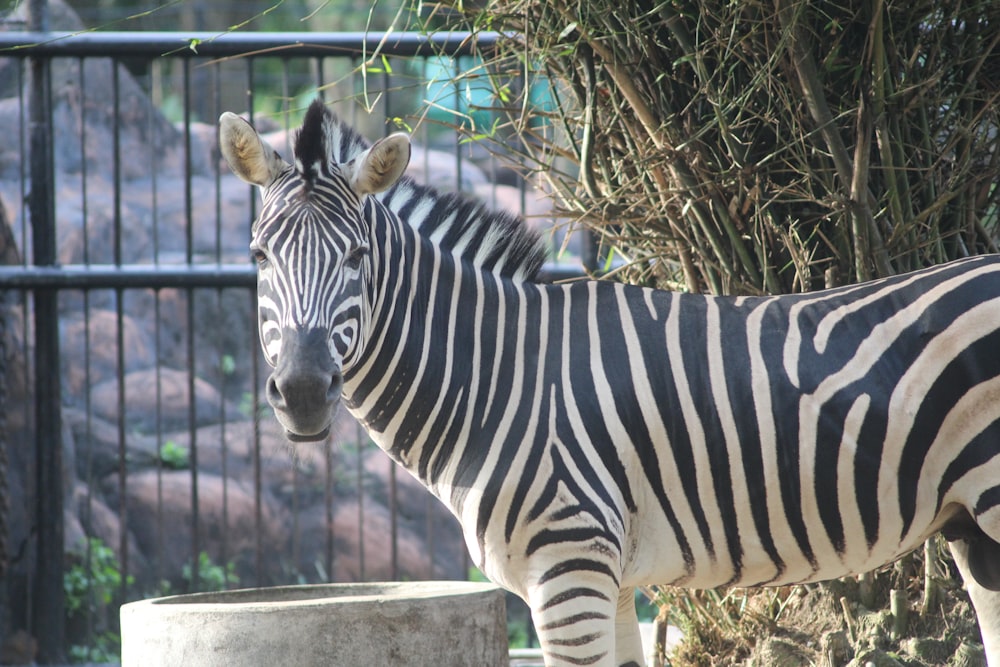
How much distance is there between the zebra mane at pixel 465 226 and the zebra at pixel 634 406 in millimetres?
128

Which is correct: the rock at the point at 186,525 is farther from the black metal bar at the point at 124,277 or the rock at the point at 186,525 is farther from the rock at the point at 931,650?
the rock at the point at 931,650

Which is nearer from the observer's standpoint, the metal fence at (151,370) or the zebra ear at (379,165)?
the zebra ear at (379,165)

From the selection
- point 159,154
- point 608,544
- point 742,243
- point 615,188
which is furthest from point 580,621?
point 159,154

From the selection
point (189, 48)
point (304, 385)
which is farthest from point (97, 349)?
point (304, 385)

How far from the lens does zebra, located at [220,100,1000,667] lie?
2.82 m

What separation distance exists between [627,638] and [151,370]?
6622 mm

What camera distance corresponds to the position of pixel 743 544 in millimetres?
2949

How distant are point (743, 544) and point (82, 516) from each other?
5.26 meters

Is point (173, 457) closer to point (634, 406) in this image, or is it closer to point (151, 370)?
point (151, 370)

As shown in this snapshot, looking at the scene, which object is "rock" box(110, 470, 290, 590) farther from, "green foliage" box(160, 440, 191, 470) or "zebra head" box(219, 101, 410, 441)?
"zebra head" box(219, 101, 410, 441)

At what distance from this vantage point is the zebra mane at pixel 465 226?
10.7ft

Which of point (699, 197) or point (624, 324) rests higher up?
point (699, 197)

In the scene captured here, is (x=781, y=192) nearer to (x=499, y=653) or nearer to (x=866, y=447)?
(x=866, y=447)

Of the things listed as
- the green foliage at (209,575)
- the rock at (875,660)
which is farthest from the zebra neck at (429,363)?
the green foliage at (209,575)
